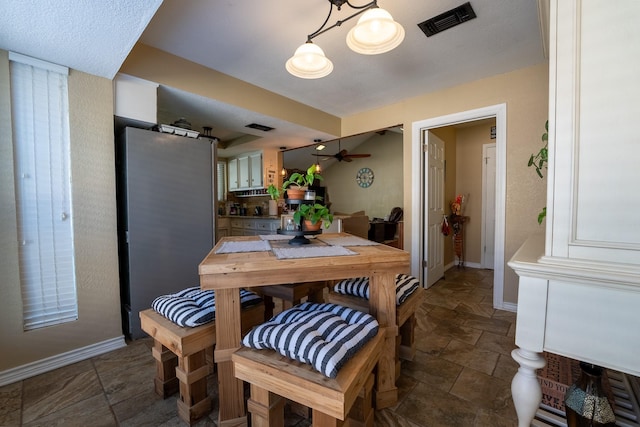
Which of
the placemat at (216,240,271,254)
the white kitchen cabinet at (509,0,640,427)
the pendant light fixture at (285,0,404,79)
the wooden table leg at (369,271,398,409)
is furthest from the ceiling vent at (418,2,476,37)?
the placemat at (216,240,271,254)

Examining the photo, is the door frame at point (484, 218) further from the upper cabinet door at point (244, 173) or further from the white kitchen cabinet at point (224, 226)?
the white kitchen cabinet at point (224, 226)

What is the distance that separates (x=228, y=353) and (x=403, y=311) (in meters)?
0.93

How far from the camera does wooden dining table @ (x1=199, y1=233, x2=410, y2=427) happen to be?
1.05m

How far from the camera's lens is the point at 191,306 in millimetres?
1251

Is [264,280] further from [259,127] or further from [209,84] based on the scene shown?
[259,127]

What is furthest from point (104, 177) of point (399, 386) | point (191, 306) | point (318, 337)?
point (399, 386)

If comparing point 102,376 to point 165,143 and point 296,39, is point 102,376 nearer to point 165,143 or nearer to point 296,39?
point 165,143

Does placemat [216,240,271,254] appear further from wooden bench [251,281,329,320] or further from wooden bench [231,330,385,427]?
wooden bench [231,330,385,427]

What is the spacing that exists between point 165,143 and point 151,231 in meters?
0.75

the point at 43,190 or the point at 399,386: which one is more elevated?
the point at 43,190

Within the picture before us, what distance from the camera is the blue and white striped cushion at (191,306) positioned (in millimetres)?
1156

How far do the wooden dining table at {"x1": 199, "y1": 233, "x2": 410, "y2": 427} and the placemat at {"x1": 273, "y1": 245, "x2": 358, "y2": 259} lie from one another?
0.11 feet

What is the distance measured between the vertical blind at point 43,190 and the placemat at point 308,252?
159 cm

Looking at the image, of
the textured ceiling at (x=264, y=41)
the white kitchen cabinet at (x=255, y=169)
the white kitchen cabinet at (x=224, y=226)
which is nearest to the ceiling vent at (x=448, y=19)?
the textured ceiling at (x=264, y=41)
